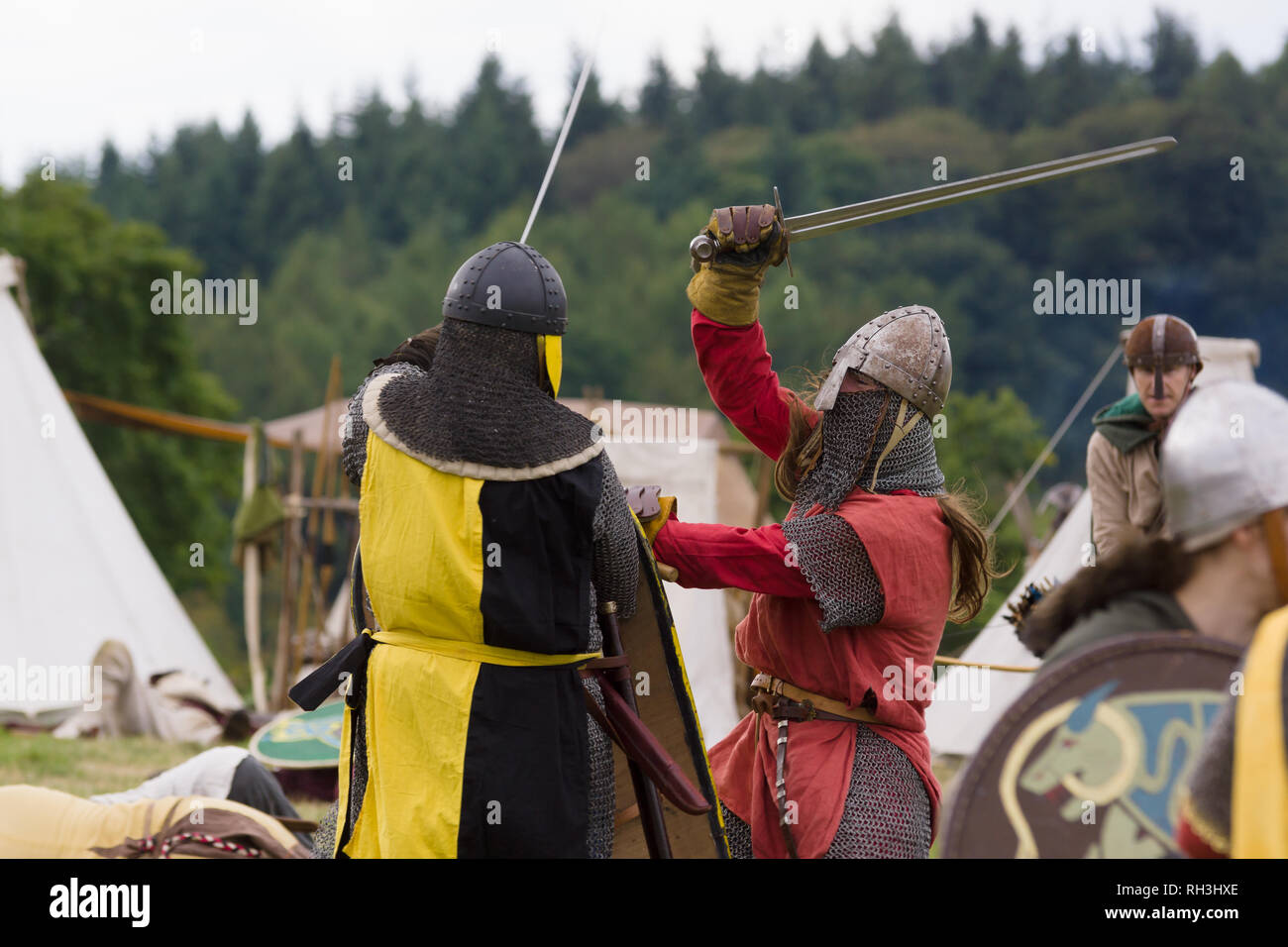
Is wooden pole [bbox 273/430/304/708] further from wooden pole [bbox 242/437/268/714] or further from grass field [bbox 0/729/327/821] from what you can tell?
grass field [bbox 0/729/327/821]

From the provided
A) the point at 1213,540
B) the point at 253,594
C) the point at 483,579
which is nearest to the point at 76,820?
the point at 483,579

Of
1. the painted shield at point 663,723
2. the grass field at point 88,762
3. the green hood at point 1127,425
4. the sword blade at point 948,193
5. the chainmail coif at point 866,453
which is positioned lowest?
the grass field at point 88,762

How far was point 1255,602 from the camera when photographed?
184 centimetres

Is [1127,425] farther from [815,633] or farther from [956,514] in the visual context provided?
[815,633]

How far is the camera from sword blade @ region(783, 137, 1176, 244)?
3.09 meters

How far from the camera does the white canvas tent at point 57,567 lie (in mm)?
10078

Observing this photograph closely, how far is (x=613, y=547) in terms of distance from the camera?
2.77m

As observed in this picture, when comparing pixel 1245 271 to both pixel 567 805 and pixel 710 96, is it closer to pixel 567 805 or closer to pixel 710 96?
pixel 710 96

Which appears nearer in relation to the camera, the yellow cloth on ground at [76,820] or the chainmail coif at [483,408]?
the chainmail coif at [483,408]

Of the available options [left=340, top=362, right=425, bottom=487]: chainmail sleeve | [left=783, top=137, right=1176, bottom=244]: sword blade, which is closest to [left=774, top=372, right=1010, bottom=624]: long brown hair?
[left=783, top=137, right=1176, bottom=244]: sword blade

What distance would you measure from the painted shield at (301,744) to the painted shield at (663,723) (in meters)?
3.87

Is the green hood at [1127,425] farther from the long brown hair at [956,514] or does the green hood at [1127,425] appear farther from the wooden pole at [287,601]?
the wooden pole at [287,601]

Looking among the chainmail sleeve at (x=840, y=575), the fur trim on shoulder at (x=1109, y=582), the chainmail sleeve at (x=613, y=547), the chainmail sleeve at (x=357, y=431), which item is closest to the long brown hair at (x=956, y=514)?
the chainmail sleeve at (x=840, y=575)

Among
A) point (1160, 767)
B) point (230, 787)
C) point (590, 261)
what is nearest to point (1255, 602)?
point (1160, 767)
